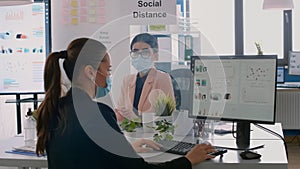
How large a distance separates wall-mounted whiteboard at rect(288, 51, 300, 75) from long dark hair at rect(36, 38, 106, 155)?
4.33 meters

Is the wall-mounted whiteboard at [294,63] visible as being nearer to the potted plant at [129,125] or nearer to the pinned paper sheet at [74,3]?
the pinned paper sheet at [74,3]

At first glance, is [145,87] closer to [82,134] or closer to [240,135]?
[240,135]

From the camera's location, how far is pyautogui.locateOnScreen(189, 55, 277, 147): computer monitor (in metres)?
2.05

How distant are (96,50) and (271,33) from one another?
15.9 ft

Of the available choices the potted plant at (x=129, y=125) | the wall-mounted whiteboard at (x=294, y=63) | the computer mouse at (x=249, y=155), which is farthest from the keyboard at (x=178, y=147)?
the wall-mounted whiteboard at (x=294, y=63)

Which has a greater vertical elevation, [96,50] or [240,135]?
[96,50]

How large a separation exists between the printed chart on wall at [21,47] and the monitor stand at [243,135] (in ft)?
8.71

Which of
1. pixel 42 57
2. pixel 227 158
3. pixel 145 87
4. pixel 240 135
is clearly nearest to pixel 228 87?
pixel 240 135

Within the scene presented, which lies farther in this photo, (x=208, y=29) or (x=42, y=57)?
(x=208, y=29)

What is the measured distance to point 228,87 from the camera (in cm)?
216

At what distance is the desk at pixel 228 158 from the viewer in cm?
182

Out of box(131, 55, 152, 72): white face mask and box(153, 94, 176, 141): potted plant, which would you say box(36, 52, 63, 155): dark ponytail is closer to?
box(153, 94, 176, 141): potted plant

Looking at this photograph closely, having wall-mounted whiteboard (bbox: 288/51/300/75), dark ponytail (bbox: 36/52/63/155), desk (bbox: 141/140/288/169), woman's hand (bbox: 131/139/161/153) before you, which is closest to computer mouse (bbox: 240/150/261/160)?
desk (bbox: 141/140/288/169)

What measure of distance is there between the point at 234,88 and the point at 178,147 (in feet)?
1.31
